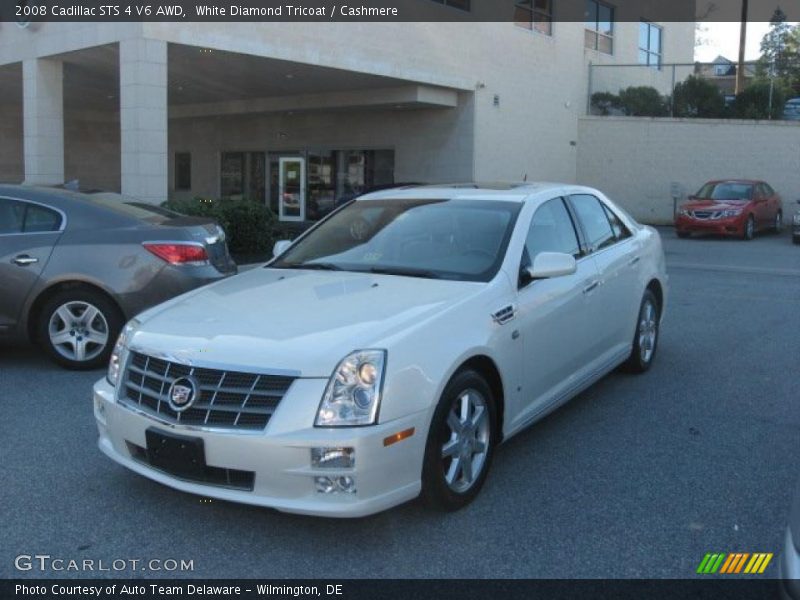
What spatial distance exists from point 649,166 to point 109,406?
994 inches

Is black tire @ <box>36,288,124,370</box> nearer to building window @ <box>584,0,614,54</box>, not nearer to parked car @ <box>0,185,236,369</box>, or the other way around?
parked car @ <box>0,185,236,369</box>

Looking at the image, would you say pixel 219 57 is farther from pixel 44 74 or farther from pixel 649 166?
pixel 649 166

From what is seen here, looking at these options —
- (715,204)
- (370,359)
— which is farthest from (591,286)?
(715,204)

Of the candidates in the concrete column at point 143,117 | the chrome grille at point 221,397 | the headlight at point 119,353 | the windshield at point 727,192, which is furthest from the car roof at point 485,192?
the windshield at point 727,192

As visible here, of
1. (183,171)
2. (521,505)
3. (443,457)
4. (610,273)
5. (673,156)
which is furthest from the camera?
(183,171)

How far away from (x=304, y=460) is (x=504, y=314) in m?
1.46

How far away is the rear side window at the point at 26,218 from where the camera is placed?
7113 mm

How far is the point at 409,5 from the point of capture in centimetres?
1969

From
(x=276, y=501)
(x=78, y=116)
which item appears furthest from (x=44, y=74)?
(x=276, y=501)

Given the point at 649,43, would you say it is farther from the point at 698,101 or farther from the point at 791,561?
the point at 791,561

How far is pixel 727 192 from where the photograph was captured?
886 inches

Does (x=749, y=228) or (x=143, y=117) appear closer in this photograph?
(x=143, y=117)

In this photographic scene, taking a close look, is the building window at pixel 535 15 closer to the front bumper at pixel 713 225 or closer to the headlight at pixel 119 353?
the front bumper at pixel 713 225

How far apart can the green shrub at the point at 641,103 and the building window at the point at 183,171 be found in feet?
47.5
